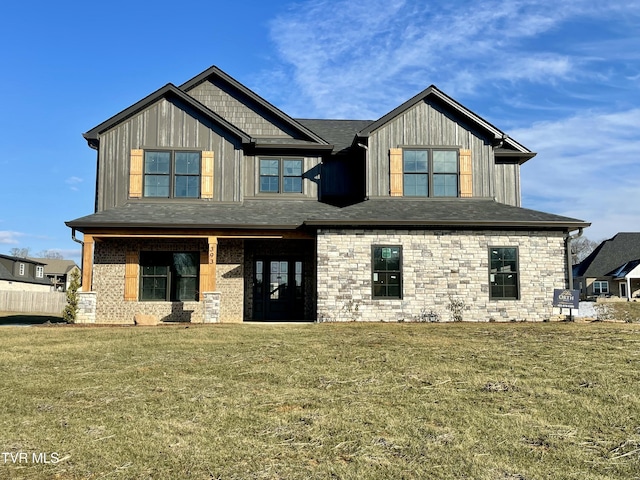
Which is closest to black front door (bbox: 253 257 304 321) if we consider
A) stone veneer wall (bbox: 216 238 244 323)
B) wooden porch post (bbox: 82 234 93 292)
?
stone veneer wall (bbox: 216 238 244 323)

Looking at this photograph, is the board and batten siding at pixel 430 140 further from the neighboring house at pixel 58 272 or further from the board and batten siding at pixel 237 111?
the neighboring house at pixel 58 272

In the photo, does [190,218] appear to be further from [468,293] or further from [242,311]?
[468,293]

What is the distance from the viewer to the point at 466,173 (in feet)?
59.3

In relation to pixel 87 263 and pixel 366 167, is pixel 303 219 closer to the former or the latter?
pixel 366 167

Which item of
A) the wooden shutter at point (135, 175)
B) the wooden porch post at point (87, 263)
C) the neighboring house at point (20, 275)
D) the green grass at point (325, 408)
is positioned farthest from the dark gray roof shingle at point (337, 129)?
the neighboring house at point (20, 275)

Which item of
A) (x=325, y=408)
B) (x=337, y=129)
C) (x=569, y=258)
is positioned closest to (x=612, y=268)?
(x=569, y=258)

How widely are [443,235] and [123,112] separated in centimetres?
1065

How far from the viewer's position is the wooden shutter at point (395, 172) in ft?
58.7

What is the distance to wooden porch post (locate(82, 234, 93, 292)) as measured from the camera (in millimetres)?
15984

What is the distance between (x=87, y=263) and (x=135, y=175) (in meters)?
3.32

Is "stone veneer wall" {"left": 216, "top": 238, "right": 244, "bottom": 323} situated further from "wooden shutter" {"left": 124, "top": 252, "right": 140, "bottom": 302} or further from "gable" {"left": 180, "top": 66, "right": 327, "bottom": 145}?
"gable" {"left": 180, "top": 66, "right": 327, "bottom": 145}

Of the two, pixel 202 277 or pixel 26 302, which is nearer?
pixel 202 277

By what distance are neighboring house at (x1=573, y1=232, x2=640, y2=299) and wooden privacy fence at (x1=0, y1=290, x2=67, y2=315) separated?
39.9 metres

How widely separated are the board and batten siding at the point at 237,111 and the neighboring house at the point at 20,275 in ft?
101
